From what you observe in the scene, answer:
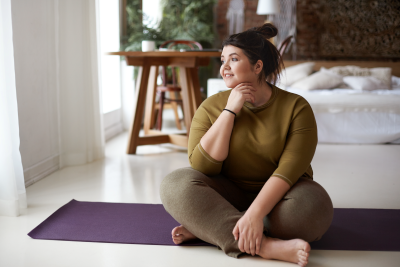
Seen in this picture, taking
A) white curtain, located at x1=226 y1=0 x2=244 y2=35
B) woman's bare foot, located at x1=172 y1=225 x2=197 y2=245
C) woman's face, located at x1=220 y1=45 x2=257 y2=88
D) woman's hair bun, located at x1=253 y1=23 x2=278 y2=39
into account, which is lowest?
woman's bare foot, located at x1=172 y1=225 x2=197 y2=245

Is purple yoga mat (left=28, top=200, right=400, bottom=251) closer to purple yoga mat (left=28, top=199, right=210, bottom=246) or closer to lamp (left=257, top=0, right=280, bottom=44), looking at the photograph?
purple yoga mat (left=28, top=199, right=210, bottom=246)

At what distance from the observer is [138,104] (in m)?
3.16

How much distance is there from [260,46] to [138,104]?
180 centimetres

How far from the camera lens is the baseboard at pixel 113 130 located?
3.92m

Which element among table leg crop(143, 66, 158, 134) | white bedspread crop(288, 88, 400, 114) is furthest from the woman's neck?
white bedspread crop(288, 88, 400, 114)

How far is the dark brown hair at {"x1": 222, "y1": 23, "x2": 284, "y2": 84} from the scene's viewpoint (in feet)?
→ 4.90

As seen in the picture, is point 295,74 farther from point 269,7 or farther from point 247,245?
point 247,245

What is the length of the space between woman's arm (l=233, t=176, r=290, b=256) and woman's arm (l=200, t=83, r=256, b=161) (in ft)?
0.71

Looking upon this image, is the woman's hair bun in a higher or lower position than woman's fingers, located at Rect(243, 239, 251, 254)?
higher

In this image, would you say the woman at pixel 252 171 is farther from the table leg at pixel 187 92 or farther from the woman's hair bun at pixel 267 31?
the table leg at pixel 187 92

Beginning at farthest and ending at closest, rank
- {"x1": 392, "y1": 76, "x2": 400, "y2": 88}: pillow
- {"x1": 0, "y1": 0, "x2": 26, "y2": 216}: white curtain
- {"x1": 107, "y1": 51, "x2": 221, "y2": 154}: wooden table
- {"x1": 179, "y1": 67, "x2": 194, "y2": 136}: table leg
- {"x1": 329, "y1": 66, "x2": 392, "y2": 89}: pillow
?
{"x1": 392, "y1": 76, "x2": 400, "y2": 88}: pillow
{"x1": 329, "y1": 66, "x2": 392, "y2": 89}: pillow
{"x1": 179, "y1": 67, "x2": 194, "y2": 136}: table leg
{"x1": 107, "y1": 51, "x2": 221, "y2": 154}: wooden table
{"x1": 0, "y1": 0, "x2": 26, "y2": 216}: white curtain

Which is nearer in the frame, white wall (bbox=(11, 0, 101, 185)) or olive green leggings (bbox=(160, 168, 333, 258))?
olive green leggings (bbox=(160, 168, 333, 258))

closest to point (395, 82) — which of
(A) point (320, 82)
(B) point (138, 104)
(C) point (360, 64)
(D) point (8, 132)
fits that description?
(C) point (360, 64)

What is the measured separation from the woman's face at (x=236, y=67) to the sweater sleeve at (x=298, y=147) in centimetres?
22
